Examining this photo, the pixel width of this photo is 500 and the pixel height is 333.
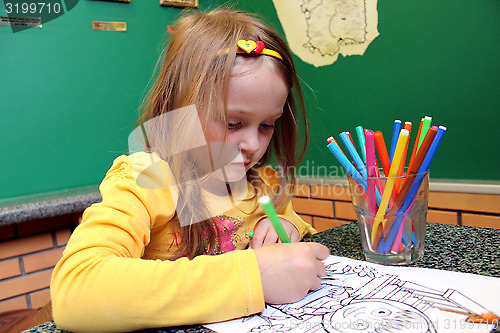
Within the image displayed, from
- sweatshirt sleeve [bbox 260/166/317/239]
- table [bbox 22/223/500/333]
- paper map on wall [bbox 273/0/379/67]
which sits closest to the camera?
table [bbox 22/223/500/333]

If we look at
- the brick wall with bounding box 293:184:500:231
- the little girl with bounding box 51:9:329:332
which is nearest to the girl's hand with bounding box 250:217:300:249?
the little girl with bounding box 51:9:329:332

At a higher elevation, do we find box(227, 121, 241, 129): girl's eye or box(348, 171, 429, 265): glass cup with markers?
box(227, 121, 241, 129): girl's eye

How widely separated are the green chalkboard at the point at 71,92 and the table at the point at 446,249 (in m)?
0.83

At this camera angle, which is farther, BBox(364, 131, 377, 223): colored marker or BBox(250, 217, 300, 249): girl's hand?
BBox(250, 217, 300, 249): girl's hand

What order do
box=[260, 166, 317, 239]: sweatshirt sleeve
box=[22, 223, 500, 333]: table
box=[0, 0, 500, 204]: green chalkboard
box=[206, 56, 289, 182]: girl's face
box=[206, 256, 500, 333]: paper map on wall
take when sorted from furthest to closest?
box=[0, 0, 500, 204]: green chalkboard → box=[260, 166, 317, 239]: sweatshirt sleeve → box=[206, 56, 289, 182]: girl's face → box=[22, 223, 500, 333]: table → box=[206, 256, 500, 333]: paper map on wall

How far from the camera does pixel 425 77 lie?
3.24 feet

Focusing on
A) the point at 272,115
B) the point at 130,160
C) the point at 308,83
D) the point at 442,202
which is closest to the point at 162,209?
the point at 130,160

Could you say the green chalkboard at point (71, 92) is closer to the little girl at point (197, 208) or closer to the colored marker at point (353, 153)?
the little girl at point (197, 208)

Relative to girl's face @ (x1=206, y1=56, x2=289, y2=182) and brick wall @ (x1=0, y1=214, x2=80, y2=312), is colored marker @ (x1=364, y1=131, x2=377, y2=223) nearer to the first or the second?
girl's face @ (x1=206, y1=56, x2=289, y2=182)

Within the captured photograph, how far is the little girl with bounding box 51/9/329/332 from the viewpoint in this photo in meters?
0.38

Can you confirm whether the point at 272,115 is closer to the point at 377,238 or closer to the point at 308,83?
the point at 377,238

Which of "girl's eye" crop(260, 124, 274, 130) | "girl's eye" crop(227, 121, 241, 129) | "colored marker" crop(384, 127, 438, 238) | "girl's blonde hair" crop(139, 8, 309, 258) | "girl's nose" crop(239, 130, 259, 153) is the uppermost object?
"girl's blonde hair" crop(139, 8, 309, 258)

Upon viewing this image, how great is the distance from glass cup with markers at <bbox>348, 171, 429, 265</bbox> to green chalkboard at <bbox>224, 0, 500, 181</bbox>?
52 cm

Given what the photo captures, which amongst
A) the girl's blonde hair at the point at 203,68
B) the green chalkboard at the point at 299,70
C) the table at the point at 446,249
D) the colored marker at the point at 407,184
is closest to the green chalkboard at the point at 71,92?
the green chalkboard at the point at 299,70
